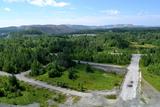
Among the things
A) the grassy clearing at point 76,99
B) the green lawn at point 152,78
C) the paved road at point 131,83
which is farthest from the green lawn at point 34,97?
the green lawn at point 152,78

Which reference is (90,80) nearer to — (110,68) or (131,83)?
(131,83)

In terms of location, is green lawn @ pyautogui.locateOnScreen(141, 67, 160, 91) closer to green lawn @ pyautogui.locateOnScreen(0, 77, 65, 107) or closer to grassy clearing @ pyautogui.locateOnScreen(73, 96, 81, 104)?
grassy clearing @ pyautogui.locateOnScreen(73, 96, 81, 104)

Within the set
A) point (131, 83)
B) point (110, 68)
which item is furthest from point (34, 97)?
point (110, 68)

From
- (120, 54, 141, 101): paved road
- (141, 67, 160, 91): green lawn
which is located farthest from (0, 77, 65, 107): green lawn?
(141, 67, 160, 91): green lawn

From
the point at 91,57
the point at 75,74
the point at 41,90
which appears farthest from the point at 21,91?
the point at 91,57

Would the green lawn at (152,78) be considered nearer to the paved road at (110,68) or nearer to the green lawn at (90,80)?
the green lawn at (90,80)

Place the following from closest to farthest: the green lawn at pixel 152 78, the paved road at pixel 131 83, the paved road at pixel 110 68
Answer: the paved road at pixel 131 83
the green lawn at pixel 152 78
the paved road at pixel 110 68
